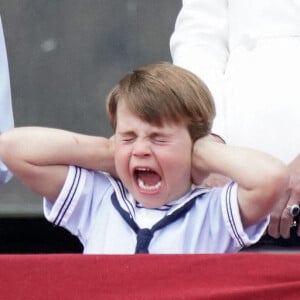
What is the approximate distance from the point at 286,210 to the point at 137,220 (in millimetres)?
407

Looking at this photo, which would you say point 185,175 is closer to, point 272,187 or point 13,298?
point 272,187

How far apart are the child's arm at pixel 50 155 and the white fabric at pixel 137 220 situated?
0.07 ft

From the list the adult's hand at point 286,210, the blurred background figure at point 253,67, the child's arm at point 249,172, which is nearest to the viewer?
the child's arm at point 249,172

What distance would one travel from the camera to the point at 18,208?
2674 millimetres

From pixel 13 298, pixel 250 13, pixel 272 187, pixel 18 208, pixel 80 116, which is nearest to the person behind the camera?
pixel 13 298

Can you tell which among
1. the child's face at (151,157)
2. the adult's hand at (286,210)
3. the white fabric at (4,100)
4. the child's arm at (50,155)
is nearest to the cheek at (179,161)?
the child's face at (151,157)

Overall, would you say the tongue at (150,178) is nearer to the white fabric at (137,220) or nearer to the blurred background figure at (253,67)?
the white fabric at (137,220)

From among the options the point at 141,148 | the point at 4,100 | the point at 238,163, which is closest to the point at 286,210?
the point at 238,163

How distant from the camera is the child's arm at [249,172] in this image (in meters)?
1.65

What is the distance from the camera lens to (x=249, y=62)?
224cm

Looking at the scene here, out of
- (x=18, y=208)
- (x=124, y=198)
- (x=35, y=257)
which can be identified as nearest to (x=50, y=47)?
(x=18, y=208)

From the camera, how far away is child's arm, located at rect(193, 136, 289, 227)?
165 cm

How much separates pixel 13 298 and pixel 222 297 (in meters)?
0.29

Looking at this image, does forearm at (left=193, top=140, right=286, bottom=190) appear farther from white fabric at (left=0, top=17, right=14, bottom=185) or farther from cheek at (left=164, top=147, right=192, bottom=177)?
white fabric at (left=0, top=17, right=14, bottom=185)
